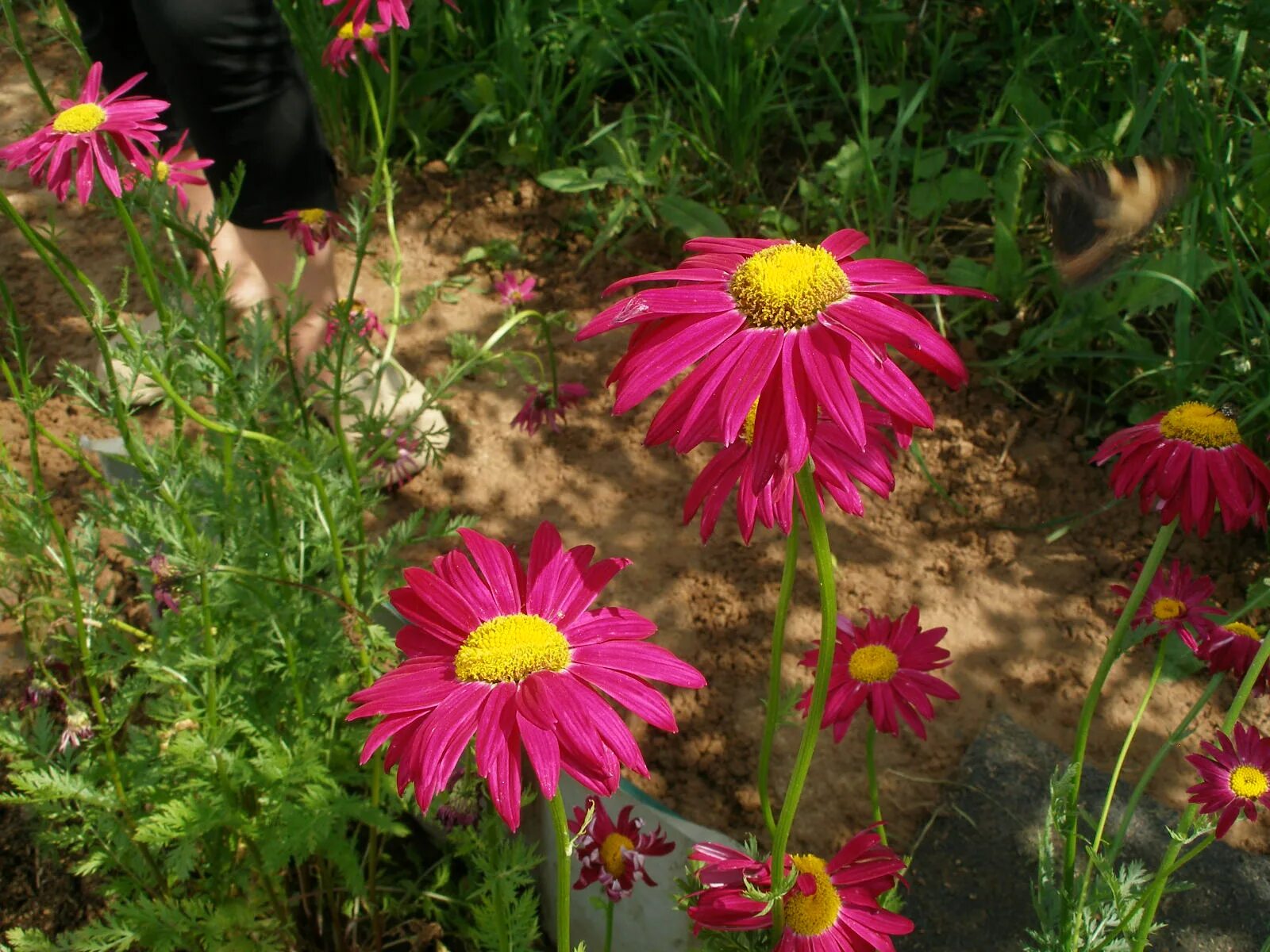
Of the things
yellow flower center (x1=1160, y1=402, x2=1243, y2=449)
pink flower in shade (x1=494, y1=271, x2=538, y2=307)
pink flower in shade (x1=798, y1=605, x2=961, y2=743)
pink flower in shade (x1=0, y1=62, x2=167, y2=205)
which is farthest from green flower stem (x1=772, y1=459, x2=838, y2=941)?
pink flower in shade (x1=494, y1=271, x2=538, y2=307)

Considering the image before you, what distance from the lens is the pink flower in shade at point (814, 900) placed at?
0.99m

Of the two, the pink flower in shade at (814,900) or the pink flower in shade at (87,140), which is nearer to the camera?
the pink flower in shade at (814,900)

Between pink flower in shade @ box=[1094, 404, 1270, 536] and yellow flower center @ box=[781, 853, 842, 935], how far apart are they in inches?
20.1

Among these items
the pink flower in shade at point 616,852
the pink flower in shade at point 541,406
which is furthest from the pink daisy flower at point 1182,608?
the pink flower in shade at point 541,406

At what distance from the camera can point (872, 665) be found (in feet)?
4.51

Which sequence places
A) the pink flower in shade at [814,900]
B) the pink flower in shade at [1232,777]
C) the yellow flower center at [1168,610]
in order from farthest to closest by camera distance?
the yellow flower center at [1168,610] < the pink flower in shade at [1232,777] < the pink flower in shade at [814,900]

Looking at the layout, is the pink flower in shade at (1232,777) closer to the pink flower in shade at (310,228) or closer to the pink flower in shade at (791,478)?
the pink flower in shade at (791,478)

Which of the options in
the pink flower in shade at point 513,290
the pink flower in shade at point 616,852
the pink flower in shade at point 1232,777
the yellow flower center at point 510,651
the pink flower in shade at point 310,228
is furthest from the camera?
the pink flower in shade at point 513,290

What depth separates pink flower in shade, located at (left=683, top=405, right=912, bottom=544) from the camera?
829 mm

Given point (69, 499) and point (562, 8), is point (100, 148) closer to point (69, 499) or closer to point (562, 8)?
point (69, 499)

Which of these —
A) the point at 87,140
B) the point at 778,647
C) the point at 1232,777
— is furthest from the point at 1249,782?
the point at 87,140

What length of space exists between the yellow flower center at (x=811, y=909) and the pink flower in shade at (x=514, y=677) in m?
0.27

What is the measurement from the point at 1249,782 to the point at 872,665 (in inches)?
16.5

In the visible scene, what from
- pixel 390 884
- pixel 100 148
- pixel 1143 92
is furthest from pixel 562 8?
Result: pixel 390 884
